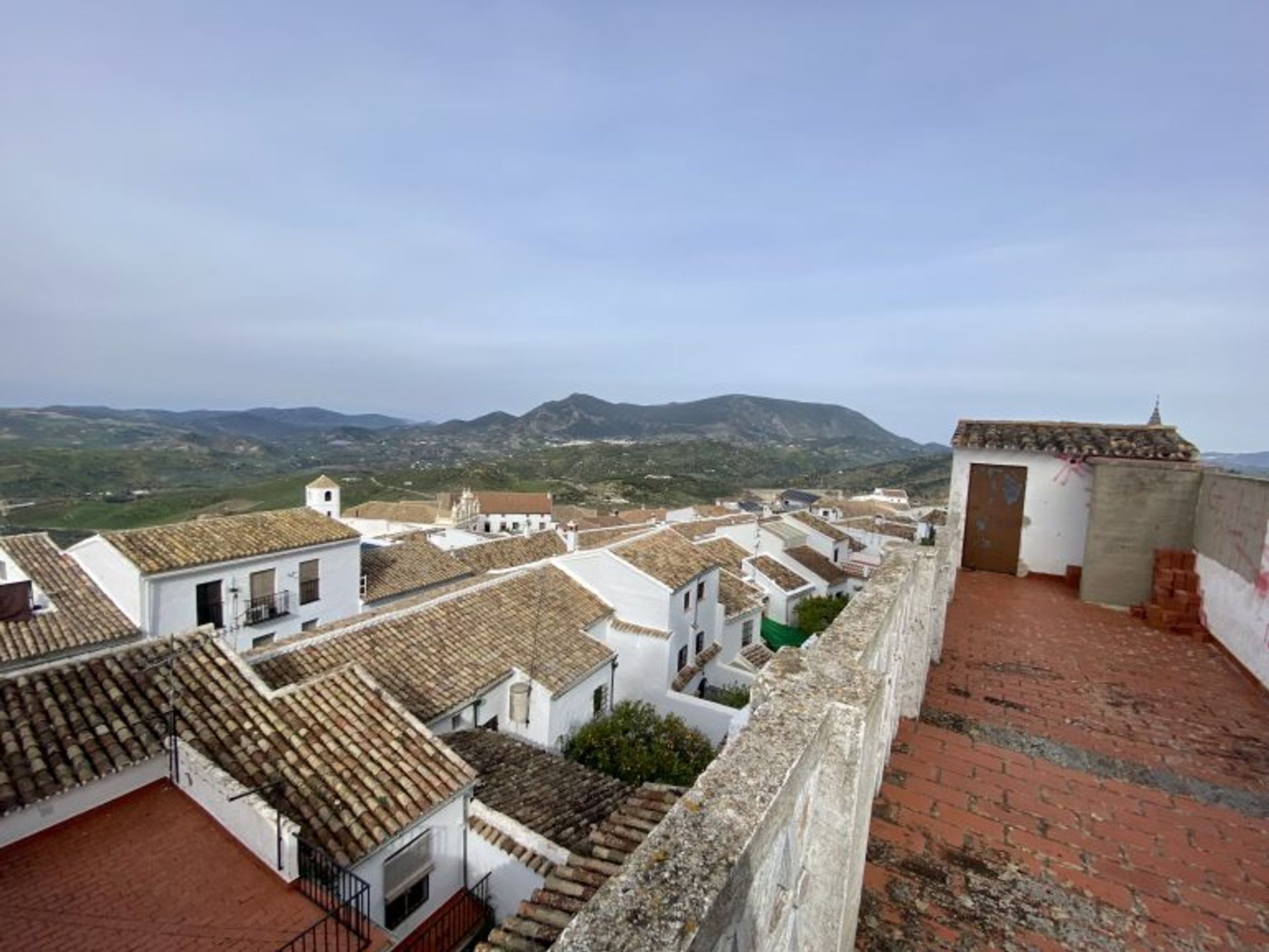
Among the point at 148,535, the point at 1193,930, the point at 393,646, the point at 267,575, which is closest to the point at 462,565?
the point at 267,575

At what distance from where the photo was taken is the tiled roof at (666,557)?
64.0 ft

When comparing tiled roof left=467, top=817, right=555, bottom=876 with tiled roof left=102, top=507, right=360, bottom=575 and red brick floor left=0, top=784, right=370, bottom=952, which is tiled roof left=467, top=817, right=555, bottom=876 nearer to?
red brick floor left=0, top=784, right=370, bottom=952

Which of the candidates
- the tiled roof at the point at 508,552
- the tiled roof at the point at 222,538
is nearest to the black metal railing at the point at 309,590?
the tiled roof at the point at 222,538

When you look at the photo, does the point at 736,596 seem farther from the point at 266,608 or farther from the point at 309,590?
the point at 266,608

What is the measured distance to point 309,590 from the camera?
21.5 meters

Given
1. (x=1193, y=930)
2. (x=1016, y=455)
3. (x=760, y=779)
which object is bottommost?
(x=1193, y=930)

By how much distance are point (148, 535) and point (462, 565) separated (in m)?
11.8

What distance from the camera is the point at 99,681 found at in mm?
8750

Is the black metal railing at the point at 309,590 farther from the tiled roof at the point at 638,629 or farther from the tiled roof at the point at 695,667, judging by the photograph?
the tiled roof at the point at 695,667

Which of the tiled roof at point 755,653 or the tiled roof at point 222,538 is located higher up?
the tiled roof at point 222,538

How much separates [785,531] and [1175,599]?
94.7ft

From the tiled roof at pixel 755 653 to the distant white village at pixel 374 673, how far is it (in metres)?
0.25

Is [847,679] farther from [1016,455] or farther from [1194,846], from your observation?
[1016,455]

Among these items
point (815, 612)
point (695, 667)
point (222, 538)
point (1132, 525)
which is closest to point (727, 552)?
point (815, 612)
